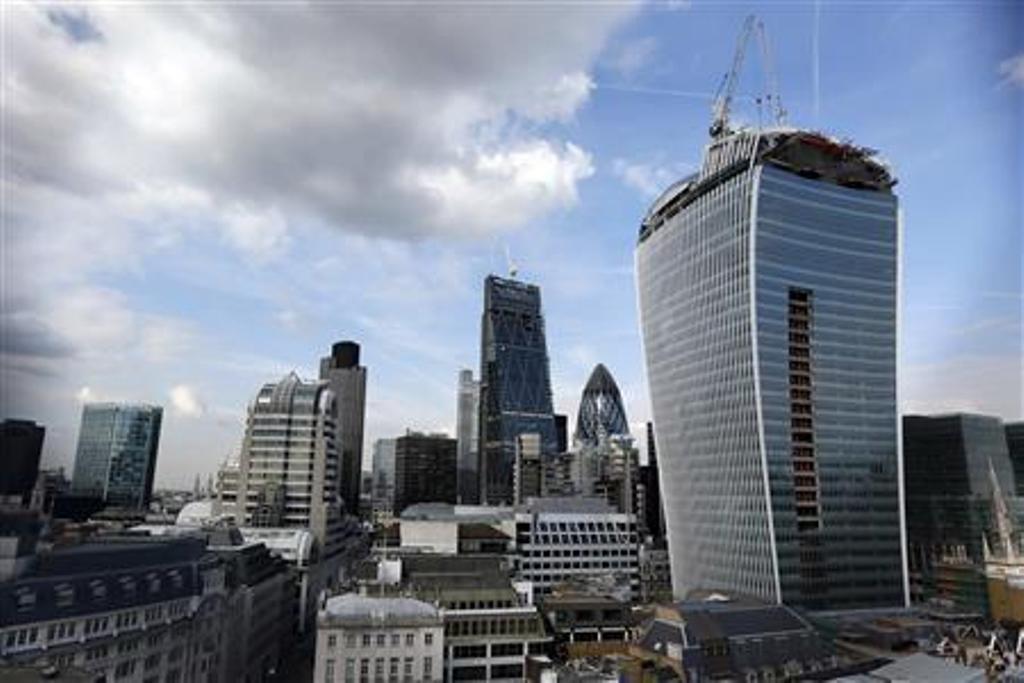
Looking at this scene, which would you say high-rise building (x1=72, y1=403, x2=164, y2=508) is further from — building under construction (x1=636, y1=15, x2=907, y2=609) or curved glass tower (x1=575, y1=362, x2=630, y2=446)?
curved glass tower (x1=575, y1=362, x2=630, y2=446)

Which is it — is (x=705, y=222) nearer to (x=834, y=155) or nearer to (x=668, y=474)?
(x=834, y=155)

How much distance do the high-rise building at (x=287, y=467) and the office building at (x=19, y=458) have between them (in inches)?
996

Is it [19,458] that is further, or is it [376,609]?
[376,609]

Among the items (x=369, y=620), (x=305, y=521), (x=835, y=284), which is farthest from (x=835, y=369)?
(x=305, y=521)

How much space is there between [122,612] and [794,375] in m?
37.9

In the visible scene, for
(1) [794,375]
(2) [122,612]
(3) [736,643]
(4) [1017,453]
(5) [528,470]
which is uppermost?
(1) [794,375]

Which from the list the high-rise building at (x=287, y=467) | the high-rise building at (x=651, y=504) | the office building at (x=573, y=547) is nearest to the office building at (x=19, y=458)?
the high-rise building at (x=287, y=467)

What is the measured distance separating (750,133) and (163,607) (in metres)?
44.0

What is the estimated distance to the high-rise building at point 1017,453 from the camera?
190ft

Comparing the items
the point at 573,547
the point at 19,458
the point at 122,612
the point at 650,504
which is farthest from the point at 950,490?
the point at 19,458

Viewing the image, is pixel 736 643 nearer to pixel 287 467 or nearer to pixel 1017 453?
pixel 287 467

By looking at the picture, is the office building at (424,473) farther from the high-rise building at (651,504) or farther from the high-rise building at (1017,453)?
the high-rise building at (1017,453)

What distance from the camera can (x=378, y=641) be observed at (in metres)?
26.7

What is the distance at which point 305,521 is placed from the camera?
54.6 m
